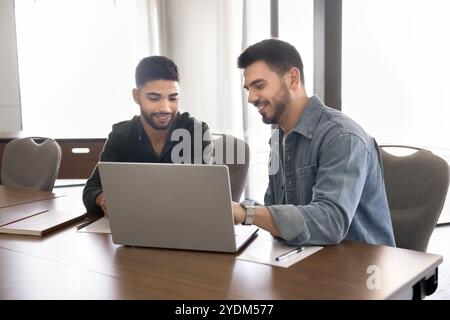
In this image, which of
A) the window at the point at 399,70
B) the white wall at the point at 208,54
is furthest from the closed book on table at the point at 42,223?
the white wall at the point at 208,54

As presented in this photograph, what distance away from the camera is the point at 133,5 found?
15.4 ft

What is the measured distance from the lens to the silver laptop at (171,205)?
1.16 m

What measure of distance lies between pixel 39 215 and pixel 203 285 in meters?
0.93

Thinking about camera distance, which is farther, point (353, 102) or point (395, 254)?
point (353, 102)

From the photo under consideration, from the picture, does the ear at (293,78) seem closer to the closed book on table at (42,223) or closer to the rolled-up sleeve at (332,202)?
the rolled-up sleeve at (332,202)

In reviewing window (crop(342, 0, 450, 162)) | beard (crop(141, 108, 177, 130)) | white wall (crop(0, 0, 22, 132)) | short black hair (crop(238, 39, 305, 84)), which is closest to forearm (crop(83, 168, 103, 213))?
beard (crop(141, 108, 177, 130))

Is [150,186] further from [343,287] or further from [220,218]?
[343,287]

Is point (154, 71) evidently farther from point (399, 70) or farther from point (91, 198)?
point (399, 70)

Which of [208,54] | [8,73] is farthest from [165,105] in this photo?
[8,73]

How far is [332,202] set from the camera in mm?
1282

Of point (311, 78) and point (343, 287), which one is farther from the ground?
point (311, 78)

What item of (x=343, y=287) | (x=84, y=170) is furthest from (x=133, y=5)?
(x=343, y=287)

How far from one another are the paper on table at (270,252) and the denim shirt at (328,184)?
0.03 m

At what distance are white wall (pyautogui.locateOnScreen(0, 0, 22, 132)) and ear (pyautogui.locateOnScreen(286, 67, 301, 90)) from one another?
4065mm
